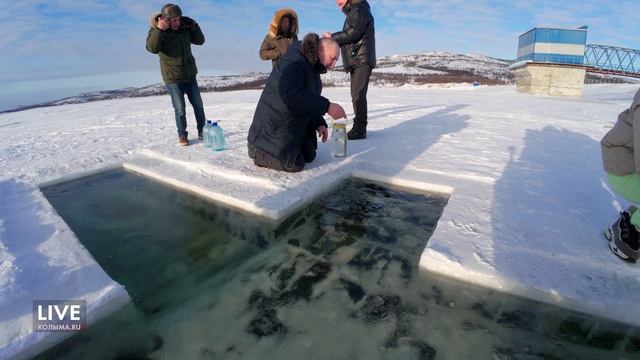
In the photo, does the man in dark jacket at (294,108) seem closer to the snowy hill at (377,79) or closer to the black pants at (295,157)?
the black pants at (295,157)

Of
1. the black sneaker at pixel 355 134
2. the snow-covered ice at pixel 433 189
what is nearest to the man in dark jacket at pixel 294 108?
the snow-covered ice at pixel 433 189

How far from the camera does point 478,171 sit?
353 cm

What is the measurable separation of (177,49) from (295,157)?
239cm

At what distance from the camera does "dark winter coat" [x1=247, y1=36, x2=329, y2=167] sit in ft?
10.3

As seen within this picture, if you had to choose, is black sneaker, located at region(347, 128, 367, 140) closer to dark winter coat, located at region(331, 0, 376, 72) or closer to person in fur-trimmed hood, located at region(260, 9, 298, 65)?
dark winter coat, located at region(331, 0, 376, 72)

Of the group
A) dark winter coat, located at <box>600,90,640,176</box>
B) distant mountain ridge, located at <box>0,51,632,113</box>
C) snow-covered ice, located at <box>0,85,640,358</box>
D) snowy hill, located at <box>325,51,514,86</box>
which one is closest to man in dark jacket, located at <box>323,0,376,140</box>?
snow-covered ice, located at <box>0,85,640,358</box>

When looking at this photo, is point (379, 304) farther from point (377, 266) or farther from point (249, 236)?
point (249, 236)

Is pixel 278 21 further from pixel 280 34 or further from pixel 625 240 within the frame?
pixel 625 240

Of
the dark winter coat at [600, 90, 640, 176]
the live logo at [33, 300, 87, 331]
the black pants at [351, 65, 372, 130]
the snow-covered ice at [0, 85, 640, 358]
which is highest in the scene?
the black pants at [351, 65, 372, 130]

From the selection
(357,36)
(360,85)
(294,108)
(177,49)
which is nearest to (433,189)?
(294,108)

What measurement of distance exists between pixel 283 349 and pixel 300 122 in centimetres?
236

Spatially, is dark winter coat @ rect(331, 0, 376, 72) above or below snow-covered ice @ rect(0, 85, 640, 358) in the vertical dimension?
above

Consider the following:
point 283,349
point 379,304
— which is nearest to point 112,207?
point 283,349

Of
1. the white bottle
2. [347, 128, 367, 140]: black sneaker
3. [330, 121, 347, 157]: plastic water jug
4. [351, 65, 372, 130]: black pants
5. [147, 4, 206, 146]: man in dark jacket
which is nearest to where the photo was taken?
[330, 121, 347, 157]: plastic water jug
